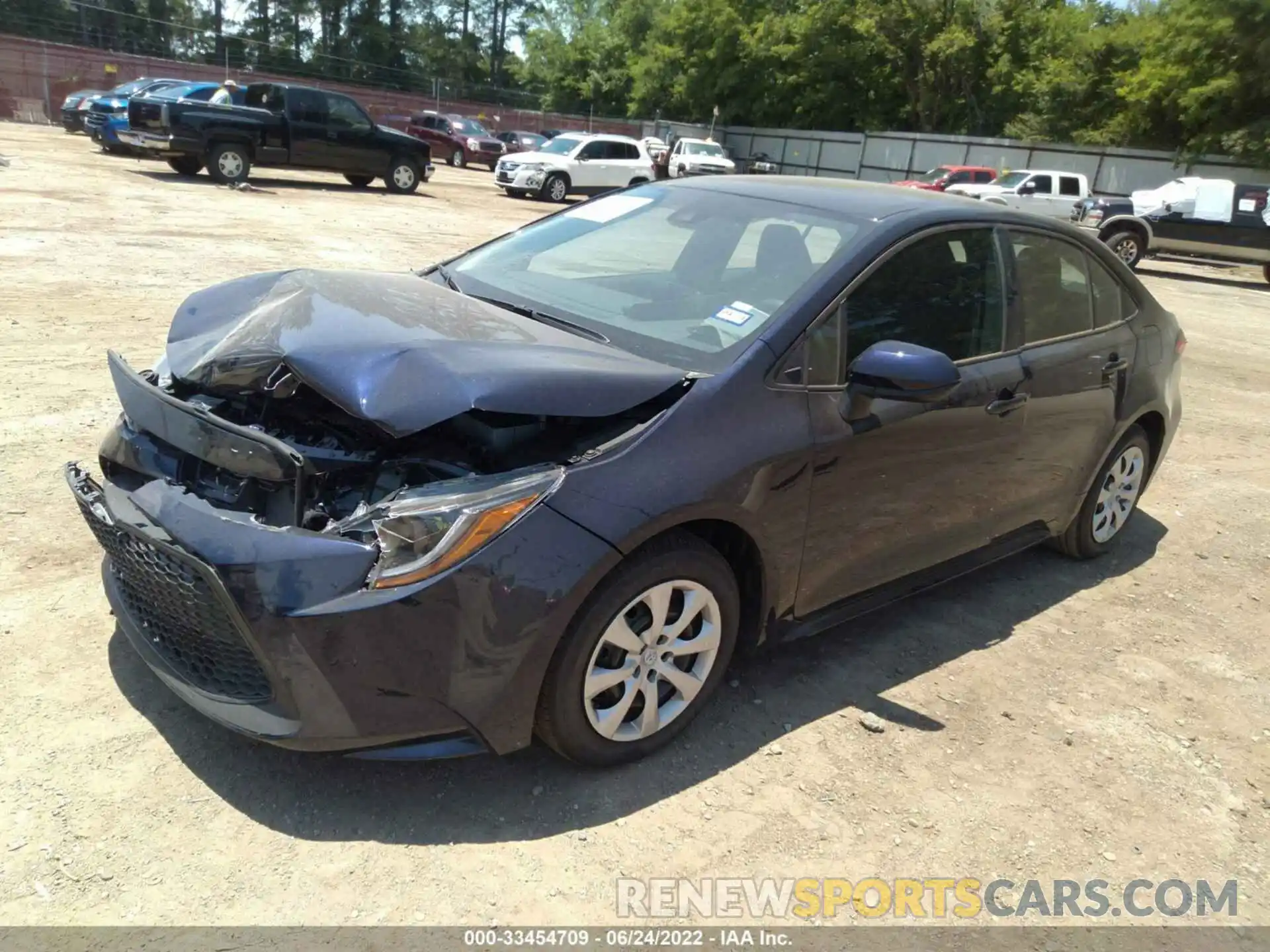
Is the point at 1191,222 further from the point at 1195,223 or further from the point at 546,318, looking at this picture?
the point at 546,318

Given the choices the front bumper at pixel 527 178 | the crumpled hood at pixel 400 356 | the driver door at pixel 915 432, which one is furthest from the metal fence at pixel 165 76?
the driver door at pixel 915 432

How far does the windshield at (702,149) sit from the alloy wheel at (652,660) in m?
33.3

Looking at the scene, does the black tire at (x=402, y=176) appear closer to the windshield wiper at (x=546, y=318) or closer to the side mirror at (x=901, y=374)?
the windshield wiper at (x=546, y=318)

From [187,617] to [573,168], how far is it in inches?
919

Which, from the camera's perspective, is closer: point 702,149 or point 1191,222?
point 1191,222

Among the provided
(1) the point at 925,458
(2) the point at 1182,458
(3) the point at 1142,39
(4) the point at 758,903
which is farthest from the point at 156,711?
(3) the point at 1142,39

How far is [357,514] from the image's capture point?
2.44m

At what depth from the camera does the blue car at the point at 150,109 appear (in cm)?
1647

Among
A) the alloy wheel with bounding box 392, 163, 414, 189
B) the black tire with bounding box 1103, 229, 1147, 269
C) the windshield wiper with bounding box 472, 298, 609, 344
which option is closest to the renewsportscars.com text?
the windshield wiper with bounding box 472, 298, 609, 344

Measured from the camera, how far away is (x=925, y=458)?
3385mm

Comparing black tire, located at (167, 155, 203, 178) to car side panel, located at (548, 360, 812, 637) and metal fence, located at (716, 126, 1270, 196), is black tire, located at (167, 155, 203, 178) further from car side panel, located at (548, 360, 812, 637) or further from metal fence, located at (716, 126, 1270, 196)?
car side panel, located at (548, 360, 812, 637)

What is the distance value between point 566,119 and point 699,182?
4885cm

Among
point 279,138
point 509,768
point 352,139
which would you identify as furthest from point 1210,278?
point 509,768

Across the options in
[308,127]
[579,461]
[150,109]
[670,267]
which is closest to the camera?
[579,461]
